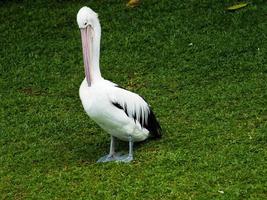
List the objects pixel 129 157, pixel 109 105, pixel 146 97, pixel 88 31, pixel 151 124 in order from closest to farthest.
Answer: pixel 109 105, pixel 129 157, pixel 88 31, pixel 151 124, pixel 146 97

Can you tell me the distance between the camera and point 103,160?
6.87 metres

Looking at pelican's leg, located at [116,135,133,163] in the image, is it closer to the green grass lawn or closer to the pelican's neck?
the green grass lawn

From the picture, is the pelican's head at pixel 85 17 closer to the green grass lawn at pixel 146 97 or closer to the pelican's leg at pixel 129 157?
the pelican's leg at pixel 129 157

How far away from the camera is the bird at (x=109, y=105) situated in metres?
6.66

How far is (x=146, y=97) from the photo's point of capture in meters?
8.53

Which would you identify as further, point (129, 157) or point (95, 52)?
point (95, 52)

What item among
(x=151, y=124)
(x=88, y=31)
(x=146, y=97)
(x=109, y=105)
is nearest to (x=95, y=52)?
(x=88, y=31)

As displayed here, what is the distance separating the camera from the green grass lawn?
631cm

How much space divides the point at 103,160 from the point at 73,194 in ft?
2.46

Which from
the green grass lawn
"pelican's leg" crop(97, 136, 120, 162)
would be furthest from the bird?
the green grass lawn

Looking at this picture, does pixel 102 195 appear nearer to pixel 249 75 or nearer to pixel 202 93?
pixel 202 93

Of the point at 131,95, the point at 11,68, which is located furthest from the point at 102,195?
the point at 11,68

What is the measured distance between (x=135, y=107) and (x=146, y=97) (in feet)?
5.36

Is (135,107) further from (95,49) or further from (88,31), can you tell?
(88,31)
